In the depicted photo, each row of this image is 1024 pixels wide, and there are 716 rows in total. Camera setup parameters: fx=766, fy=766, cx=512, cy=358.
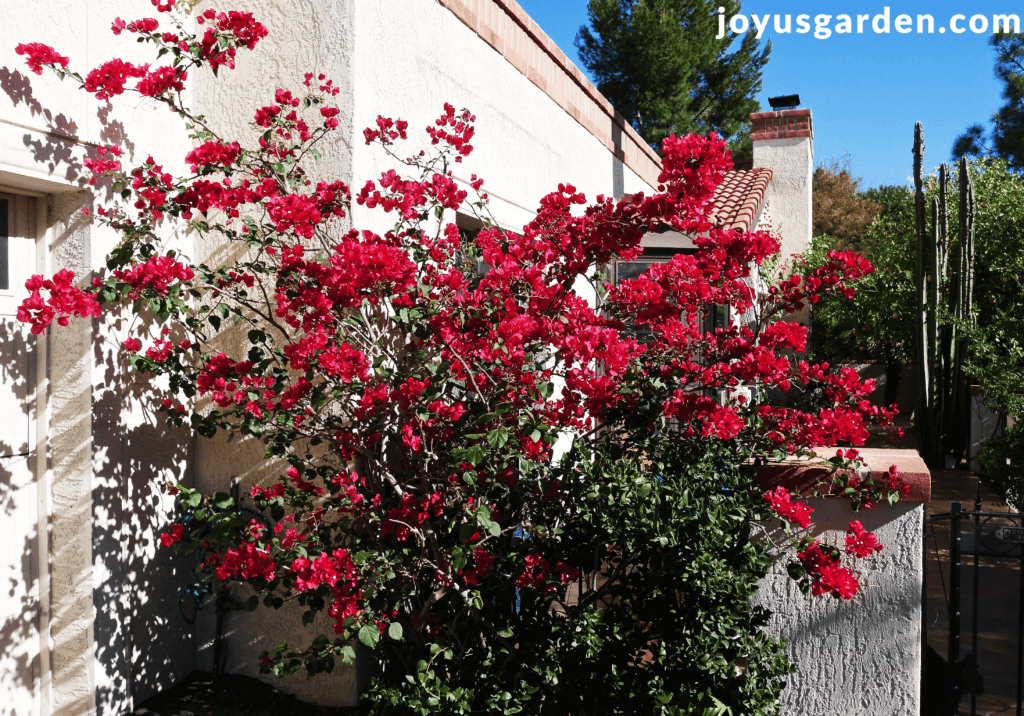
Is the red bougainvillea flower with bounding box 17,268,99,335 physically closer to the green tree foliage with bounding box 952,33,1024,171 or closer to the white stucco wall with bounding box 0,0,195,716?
the white stucco wall with bounding box 0,0,195,716

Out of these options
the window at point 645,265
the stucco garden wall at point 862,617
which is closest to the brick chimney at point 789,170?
the window at point 645,265

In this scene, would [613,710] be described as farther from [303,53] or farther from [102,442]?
[303,53]

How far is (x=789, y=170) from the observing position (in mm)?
17469

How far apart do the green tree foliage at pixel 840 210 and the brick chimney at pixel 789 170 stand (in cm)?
1443

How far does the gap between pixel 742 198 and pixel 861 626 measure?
11.0 meters

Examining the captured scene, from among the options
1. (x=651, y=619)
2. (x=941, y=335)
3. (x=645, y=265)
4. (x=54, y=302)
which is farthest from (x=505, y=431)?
(x=941, y=335)

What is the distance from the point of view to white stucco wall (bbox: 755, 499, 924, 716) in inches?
Result: 122

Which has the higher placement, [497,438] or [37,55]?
[37,55]

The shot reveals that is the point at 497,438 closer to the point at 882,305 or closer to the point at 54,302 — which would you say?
the point at 54,302

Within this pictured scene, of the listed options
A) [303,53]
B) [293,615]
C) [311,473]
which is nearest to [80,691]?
[293,615]

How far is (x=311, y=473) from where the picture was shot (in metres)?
3.13

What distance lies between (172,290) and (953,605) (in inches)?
134

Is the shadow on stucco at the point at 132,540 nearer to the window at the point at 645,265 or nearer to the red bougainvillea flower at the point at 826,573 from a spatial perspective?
the red bougainvillea flower at the point at 826,573

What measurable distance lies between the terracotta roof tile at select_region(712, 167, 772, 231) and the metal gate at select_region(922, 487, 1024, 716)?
541 centimetres
